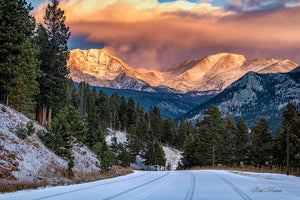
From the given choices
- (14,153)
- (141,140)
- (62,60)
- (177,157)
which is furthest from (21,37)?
(177,157)

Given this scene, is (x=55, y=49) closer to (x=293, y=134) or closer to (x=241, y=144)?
(x=293, y=134)

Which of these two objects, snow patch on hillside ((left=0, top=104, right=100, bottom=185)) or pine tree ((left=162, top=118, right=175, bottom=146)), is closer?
snow patch on hillside ((left=0, top=104, right=100, bottom=185))

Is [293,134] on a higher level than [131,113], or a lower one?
lower

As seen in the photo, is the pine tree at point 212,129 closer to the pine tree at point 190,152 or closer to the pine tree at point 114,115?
the pine tree at point 190,152

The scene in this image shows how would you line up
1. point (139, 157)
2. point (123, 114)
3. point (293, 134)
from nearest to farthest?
point (293, 134) < point (139, 157) < point (123, 114)

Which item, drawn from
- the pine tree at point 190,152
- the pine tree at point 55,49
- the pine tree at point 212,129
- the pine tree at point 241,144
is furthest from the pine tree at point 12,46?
the pine tree at point 241,144

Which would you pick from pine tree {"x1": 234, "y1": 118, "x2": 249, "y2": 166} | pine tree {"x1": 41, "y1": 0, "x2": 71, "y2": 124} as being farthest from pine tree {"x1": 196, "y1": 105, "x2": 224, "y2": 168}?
pine tree {"x1": 41, "y1": 0, "x2": 71, "y2": 124}

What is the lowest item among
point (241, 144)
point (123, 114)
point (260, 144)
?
point (241, 144)

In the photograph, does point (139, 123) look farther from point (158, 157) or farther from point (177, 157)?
point (158, 157)

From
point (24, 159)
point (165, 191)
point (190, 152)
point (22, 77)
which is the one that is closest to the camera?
point (165, 191)

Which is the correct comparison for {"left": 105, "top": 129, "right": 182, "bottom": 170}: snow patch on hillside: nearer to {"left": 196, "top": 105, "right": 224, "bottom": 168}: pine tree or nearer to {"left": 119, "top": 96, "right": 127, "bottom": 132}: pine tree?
{"left": 119, "top": 96, "right": 127, "bottom": 132}: pine tree

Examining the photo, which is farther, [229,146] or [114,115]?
[114,115]

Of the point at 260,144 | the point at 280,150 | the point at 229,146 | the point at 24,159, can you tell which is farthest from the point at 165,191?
the point at 229,146

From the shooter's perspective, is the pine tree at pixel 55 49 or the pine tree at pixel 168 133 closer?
the pine tree at pixel 55 49
